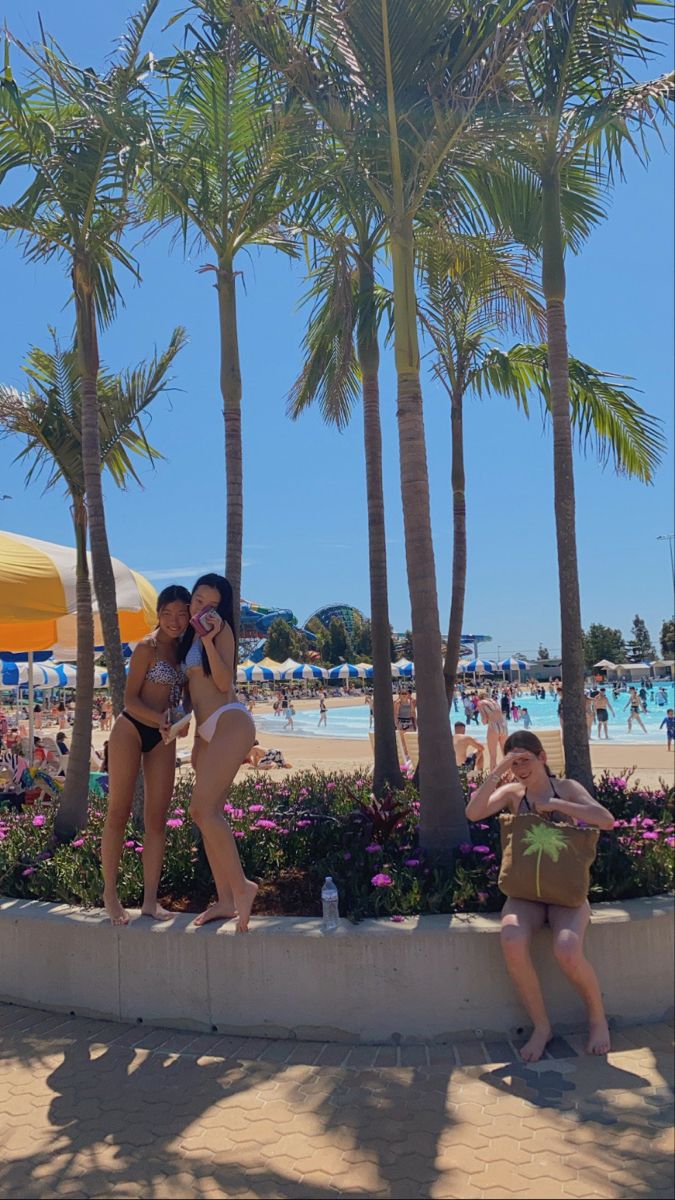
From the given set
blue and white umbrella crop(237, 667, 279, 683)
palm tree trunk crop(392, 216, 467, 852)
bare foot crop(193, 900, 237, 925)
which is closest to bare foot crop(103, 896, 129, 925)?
bare foot crop(193, 900, 237, 925)

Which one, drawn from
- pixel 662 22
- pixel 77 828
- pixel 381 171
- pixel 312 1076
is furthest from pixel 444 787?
pixel 662 22

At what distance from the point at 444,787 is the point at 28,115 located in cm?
556

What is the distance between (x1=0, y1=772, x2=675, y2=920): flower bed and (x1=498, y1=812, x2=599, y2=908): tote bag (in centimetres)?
50

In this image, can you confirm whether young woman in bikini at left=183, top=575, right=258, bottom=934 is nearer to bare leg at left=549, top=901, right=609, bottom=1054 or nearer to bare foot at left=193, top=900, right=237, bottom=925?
bare foot at left=193, top=900, right=237, bottom=925

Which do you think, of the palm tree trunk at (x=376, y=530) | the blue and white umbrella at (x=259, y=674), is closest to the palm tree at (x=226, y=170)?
the palm tree trunk at (x=376, y=530)

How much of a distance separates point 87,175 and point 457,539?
502 centimetres

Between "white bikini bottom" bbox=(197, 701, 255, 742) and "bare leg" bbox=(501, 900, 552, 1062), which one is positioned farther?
"white bikini bottom" bbox=(197, 701, 255, 742)

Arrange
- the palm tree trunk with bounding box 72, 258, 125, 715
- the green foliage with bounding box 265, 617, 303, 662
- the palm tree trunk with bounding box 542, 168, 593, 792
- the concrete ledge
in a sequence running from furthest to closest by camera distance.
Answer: the green foliage with bounding box 265, 617, 303, 662 < the palm tree trunk with bounding box 72, 258, 125, 715 < the palm tree trunk with bounding box 542, 168, 593, 792 < the concrete ledge

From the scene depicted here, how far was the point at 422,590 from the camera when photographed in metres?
5.42

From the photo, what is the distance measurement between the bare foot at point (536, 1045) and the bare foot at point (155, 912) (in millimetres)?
1799

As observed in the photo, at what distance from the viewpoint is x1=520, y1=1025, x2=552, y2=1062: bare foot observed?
3582mm

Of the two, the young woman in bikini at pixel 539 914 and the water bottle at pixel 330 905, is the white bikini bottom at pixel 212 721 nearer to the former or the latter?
the water bottle at pixel 330 905

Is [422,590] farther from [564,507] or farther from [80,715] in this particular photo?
[80,715]

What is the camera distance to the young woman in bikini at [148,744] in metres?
4.43
